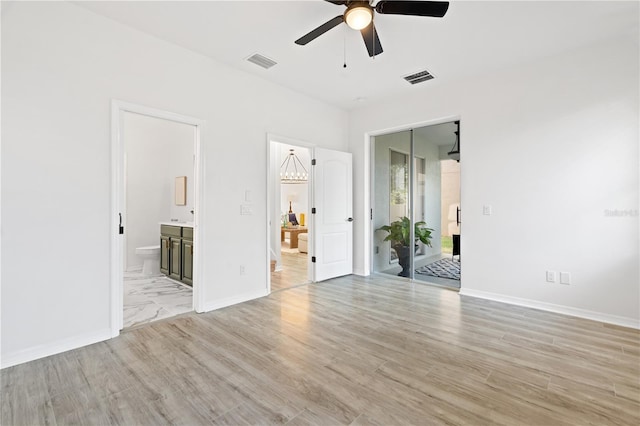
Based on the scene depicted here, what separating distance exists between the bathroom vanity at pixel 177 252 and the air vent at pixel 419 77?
3624 mm

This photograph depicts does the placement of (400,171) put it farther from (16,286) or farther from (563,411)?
(16,286)

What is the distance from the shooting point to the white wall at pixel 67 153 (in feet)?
7.50

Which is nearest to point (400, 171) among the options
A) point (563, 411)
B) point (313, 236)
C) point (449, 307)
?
point (313, 236)

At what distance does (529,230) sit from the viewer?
11.8 ft

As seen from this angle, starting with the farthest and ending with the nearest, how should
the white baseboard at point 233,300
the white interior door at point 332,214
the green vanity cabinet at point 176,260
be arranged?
1. the white interior door at point 332,214
2. the green vanity cabinet at point 176,260
3. the white baseboard at point 233,300

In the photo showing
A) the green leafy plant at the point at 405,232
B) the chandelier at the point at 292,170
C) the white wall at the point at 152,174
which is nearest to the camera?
the green leafy plant at the point at 405,232

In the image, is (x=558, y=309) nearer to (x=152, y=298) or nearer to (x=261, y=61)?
(x=261, y=61)

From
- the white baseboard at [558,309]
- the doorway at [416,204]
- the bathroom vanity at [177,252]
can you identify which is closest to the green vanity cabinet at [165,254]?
the bathroom vanity at [177,252]

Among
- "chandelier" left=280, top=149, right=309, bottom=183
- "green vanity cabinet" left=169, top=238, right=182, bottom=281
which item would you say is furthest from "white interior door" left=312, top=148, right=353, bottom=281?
"chandelier" left=280, top=149, right=309, bottom=183

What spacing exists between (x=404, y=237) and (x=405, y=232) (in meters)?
0.09

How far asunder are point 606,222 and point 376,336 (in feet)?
8.88

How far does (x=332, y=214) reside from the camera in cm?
494

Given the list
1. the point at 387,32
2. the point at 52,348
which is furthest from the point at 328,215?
the point at 52,348

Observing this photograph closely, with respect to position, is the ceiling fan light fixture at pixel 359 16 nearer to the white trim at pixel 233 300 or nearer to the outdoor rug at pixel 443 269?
the white trim at pixel 233 300
